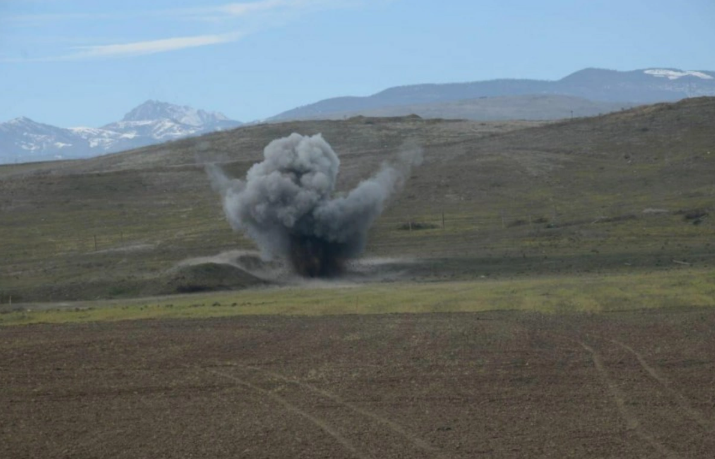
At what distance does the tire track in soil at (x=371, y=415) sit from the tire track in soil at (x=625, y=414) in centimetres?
467

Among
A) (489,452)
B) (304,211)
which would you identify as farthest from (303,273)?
(489,452)

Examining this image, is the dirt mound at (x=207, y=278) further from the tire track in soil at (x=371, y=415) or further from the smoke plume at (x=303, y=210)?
the tire track in soil at (x=371, y=415)

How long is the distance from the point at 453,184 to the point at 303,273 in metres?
36.7

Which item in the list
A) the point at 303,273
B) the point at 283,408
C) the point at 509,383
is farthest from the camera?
the point at 303,273

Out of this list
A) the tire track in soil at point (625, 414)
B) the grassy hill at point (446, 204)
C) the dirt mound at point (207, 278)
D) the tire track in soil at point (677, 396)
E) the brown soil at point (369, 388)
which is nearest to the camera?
the tire track in soil at point (625, 414)

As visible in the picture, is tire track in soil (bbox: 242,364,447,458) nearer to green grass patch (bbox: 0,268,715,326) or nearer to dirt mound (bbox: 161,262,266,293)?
green grass patch (bbox: 0,268,715,326)

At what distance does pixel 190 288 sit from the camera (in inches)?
2258

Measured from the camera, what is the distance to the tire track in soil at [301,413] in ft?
82.0

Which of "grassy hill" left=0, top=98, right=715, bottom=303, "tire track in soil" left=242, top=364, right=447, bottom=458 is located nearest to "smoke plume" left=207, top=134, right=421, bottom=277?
"grassy hill" left=0, top=98, right=715, bottom=303

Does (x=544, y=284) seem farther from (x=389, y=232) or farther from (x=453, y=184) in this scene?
(x=453, y=184)

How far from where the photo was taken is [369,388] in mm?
30812

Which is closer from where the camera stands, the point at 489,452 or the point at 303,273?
the point at 489,452

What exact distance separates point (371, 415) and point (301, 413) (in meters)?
1.77

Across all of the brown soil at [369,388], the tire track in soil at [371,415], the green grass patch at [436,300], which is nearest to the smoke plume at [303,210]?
the green grass patch at [436,300]
